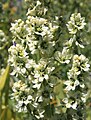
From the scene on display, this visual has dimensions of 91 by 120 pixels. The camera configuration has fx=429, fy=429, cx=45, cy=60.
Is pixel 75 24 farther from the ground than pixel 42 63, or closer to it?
farther from the ground

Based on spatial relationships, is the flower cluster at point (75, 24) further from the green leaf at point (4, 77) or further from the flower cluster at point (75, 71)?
the green leaf at point (4, 77)

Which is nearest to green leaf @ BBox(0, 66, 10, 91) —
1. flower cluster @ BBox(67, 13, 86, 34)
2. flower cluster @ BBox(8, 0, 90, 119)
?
flower cluster @ BBox(8, 0, 90, 119)

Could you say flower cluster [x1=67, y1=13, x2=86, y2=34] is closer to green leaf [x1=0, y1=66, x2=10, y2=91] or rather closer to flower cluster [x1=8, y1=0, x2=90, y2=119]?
flower cluster [x1=8, y1=0, x2=90, y2=119]

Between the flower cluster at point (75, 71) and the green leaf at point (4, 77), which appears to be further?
the green leaf at point (4, 77)

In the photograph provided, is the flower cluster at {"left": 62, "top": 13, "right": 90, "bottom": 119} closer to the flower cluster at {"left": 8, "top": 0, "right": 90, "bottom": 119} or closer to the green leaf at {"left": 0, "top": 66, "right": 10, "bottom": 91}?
the flower cluster at {"left": 8, "top": 0, "right": 90, "bottom": 119}

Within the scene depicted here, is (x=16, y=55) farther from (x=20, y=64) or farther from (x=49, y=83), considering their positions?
(x=49, y=83)

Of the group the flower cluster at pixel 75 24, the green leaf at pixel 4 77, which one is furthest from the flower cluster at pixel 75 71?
the green leaf at pixel 4 77

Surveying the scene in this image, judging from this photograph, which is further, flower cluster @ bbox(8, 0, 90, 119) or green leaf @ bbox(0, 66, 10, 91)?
green leaf @ bbox(0, 66, 10, 91)

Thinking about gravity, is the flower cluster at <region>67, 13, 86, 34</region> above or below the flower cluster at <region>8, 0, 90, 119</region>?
above

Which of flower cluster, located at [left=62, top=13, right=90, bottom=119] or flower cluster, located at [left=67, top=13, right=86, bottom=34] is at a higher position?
flower cluster, located at [left=67, top=13, right=86, bottom=34]

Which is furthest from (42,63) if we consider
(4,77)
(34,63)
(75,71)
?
(4,77)

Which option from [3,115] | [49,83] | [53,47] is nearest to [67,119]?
[49,83]

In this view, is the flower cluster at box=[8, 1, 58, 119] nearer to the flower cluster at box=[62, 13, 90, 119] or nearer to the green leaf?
the flower cluster at box=[62, 13, 90, 119]

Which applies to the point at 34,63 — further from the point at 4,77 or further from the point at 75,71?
the point at 4,77
